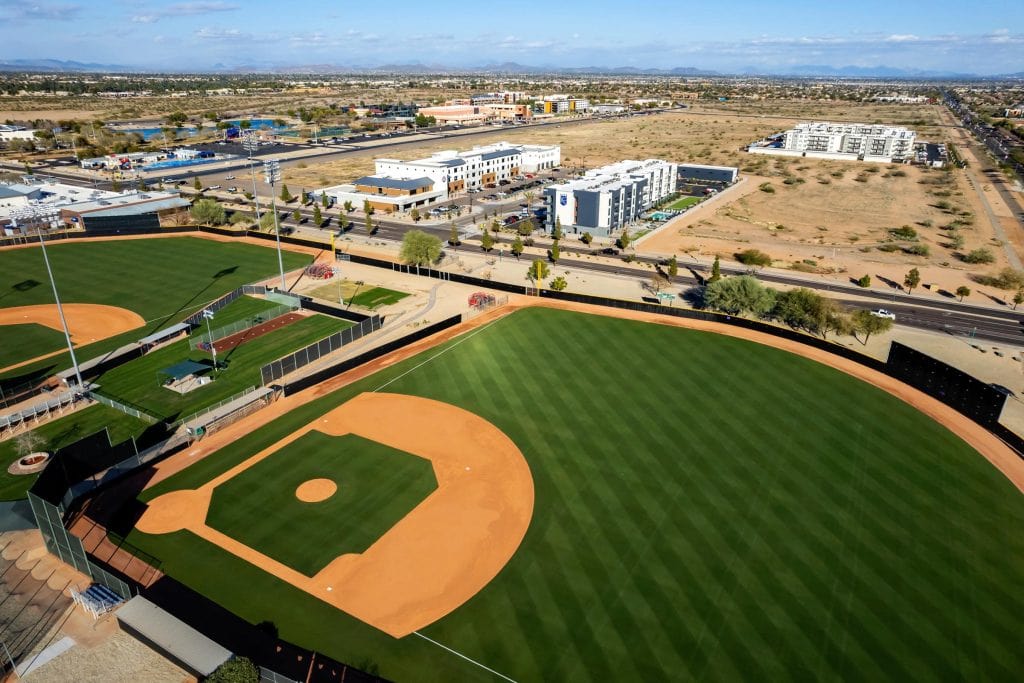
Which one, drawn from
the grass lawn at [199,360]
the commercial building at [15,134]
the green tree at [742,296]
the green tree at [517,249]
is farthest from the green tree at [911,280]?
the commercial building at [15,134]

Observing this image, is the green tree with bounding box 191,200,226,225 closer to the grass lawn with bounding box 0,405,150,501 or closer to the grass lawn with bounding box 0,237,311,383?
the grass lawn with bounding box 0,237,311,383

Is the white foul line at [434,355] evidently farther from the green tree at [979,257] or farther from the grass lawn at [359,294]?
the green tree at [979,257]

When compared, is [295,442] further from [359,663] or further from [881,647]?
[881,647]

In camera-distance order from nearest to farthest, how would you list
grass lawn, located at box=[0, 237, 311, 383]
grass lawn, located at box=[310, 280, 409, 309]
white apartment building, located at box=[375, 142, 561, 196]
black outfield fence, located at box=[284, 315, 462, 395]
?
black outfield fence, located at box=[284, 315, 462, 395] < grass lawn, located at box=[0, 237, 311, 383] < grass lawn, located at box=[310, 280, 409, 309] < white apartment building, located at box=[375, 142, 561, 196]

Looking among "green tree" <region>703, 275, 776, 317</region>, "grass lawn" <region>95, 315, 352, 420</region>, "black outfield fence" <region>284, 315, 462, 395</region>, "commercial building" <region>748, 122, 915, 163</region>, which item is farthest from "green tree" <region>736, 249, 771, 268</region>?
"commercial building" <region>748, 122, 915, 163</region>

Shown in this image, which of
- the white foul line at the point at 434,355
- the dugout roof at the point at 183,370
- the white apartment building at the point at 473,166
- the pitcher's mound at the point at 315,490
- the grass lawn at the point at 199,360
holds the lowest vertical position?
the pitcher's mound at the point at 315,490

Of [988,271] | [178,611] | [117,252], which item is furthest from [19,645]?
[988,271]
